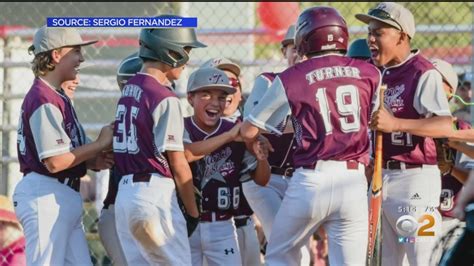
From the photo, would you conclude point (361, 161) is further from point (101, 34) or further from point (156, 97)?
point (101, 34)

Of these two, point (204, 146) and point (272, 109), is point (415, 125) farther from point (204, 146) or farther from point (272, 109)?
point (204, 146)

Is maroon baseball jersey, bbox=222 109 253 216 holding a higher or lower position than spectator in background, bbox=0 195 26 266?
higher

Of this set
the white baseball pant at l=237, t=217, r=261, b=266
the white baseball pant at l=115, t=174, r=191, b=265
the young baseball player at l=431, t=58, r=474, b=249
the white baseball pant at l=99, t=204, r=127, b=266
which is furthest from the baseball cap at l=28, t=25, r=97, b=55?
the young baseball player at l=431, t=58, r=474, b=249

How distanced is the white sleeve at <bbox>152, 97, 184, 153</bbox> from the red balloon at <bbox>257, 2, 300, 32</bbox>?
19.5ft

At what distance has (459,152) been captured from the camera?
840 centimetres

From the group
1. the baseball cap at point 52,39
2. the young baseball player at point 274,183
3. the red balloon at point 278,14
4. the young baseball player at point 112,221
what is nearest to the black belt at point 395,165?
the young baseball player at point 274,183

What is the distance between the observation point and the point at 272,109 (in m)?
6.81

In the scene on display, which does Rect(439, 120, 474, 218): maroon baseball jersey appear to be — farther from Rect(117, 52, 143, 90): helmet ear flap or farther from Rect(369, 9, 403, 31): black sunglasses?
Rect(117, 52, 143, 90): helmet ear flap

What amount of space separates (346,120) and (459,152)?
6.32ft

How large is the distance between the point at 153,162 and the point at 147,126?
222mm

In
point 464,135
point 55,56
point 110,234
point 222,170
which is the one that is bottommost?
point 110,234

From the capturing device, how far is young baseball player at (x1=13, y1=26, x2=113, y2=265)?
7309mm

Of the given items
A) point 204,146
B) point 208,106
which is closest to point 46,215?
point 204,146

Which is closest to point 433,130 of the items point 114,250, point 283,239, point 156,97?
point 283,239
